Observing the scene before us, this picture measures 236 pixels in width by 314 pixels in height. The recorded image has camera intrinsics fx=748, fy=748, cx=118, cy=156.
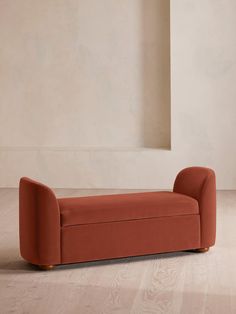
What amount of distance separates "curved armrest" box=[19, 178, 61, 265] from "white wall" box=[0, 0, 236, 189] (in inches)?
144

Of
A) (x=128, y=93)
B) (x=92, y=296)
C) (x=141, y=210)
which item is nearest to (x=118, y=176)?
(x=128, y=93)

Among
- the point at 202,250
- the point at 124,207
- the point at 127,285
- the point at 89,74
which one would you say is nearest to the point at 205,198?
the point at 202,250

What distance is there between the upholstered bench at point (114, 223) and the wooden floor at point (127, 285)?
10 centimetres

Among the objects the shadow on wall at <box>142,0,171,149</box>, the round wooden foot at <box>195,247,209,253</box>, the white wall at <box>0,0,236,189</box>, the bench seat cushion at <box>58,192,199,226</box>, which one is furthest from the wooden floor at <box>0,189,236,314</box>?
the shadow on wall at <box>142,0,171,149</box>

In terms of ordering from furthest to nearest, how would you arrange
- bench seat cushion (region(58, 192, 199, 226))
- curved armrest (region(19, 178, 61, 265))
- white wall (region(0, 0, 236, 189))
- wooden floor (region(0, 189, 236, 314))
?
white wall (region(0, 0, 236, 189))
bench seat cushion (region(58, 192, 199, 226))
curved armrest (region(19, 178, 61, 265))
wooden floor (region(0, 189, 236, 314))

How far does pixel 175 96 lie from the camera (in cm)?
820

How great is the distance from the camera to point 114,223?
15.9 ft

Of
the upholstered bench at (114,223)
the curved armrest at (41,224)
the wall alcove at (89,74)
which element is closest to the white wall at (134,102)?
the wall alcove at (89,74)

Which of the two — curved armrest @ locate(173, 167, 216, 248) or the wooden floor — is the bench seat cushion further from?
the wooden floor

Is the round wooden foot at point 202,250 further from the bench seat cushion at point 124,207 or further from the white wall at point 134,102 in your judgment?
the white wall at point 134,102

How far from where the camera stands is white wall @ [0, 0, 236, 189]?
8.15 meters

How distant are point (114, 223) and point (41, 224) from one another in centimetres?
49

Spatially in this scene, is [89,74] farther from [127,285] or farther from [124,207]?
[127,285]

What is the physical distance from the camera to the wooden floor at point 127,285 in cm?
398
